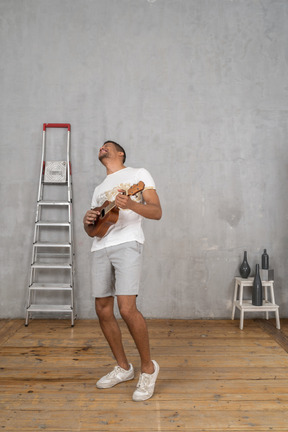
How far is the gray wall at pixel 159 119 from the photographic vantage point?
3.68m

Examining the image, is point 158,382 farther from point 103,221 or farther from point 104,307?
point 103,221

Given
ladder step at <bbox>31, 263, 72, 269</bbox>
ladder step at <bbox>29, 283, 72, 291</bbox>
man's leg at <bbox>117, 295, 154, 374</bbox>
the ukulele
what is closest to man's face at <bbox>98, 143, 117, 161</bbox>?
the ukulele

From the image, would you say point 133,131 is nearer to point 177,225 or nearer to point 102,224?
point 177,225

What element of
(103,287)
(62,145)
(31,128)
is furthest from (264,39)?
(103,287)

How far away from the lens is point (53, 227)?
12.1 ft

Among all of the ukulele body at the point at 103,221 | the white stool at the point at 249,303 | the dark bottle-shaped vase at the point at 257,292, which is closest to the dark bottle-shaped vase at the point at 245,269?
the white stool at the point at 249,303

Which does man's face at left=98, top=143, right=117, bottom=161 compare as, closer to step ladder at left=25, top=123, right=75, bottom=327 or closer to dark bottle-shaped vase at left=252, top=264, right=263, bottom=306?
step ladder at left=25, top=123, right=75, bottom=327

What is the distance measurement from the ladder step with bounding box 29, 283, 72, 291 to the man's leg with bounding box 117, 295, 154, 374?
147 centimetres

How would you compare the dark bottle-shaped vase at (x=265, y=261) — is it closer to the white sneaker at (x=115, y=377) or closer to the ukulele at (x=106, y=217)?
the white sneaker at (x=115, y=377)

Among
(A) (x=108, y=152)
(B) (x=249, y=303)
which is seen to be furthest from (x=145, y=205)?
(B) (x=249, y=303)

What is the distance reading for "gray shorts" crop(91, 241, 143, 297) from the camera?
206 centimetres

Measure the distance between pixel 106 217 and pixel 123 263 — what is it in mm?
294

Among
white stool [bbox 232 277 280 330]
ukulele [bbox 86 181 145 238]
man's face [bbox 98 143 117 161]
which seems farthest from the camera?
white stool [bbox 232 277 280 330]

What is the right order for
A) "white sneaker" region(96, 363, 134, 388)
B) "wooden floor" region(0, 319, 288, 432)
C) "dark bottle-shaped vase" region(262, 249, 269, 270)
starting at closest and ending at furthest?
1. "wooden floor" region(0, 319, 288, 432)
2. "white sneaker" region(96, 363, 134, 388)
3. "dark bottle-shaped vase" region(262, 249, 269, 270)
